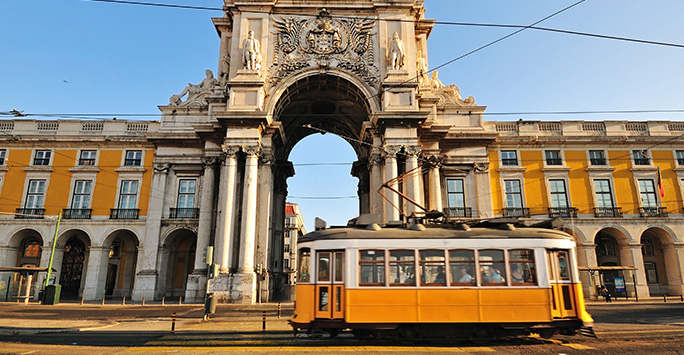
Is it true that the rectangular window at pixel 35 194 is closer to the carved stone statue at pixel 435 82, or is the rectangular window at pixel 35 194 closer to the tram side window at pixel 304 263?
the tram side window at pixel 304 263

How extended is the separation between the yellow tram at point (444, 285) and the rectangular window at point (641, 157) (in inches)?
1122

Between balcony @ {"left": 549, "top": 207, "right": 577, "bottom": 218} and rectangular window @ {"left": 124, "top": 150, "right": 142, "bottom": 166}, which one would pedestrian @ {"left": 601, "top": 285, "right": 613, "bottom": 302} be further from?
rectangular window @ {"left": 124, "top": 150, "right": 142, "bottom": 166}

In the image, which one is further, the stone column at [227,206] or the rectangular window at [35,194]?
the rectangular window at [35,194]

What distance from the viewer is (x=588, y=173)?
3359 centimetres

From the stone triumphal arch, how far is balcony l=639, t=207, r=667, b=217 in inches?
509

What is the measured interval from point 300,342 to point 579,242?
93.0 ft

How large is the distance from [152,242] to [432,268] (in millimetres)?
26490

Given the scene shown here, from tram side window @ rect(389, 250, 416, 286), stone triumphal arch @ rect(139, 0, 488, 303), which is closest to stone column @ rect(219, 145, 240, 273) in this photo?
stone triumphal arch @ rect(139, 0, 488, 303)

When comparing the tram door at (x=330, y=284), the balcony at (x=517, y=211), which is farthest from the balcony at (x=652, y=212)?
the tram door at (x=330, y=284)

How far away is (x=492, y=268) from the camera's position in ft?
38.6

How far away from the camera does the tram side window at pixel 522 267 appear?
38.3ft

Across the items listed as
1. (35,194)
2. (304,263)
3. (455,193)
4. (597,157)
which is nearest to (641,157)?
(597,157)

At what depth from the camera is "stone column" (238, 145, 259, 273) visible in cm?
2645

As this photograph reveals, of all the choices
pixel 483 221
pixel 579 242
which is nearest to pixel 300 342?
pixel 483 221
